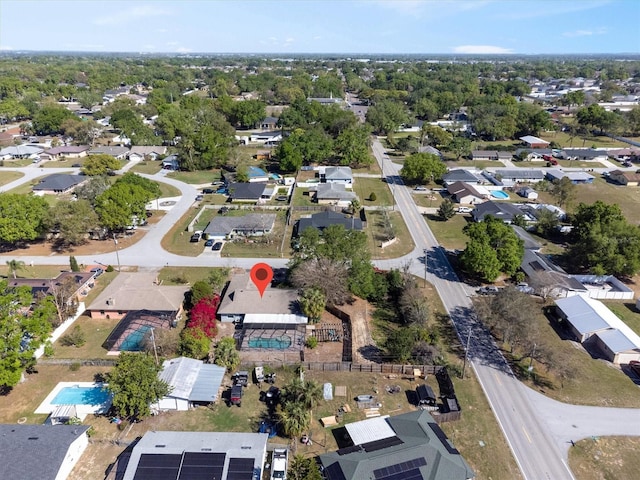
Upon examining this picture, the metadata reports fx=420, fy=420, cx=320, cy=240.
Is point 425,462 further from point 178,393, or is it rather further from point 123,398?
point 123,398

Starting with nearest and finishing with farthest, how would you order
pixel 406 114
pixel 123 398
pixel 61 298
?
pixel 123 398 → pixel 61 298 → pixel 406 114

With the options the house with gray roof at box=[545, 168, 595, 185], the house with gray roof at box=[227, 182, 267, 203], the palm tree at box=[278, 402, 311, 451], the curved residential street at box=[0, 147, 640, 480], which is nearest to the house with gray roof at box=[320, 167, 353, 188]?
the house with gray roof at box=[227, 182, 267, 203]

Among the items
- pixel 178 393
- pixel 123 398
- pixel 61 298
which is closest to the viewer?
pixel 123 398

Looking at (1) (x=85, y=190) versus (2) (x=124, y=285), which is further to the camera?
(1) (x=85, y=190)

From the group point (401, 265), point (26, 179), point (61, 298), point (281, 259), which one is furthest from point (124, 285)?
point (26, 179)

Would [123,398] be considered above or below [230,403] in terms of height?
above
